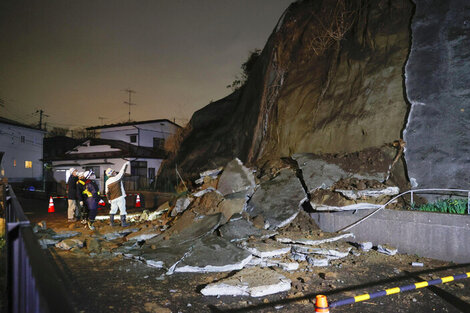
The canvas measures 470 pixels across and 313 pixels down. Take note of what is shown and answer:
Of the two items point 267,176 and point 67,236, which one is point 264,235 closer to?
point 267,176

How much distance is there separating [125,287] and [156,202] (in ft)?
33.2

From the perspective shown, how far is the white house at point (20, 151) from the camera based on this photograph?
35.1 metres

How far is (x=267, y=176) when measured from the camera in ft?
30.3

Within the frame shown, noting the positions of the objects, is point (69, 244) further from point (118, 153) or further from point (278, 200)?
point (118, 153)

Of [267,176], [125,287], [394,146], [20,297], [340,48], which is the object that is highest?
[340,48]

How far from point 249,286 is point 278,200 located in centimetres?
359

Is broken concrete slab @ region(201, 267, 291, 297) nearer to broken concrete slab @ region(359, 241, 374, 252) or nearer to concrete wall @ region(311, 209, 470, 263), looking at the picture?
broken concrete slab @ region(359, 241, 374, 252)

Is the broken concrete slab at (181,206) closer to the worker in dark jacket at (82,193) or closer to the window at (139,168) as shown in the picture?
the worker in dark jacket at (82,193)

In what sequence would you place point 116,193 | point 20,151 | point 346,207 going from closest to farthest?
point 346,207 → point 116,193 → point 20,151

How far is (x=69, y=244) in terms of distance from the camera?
22.9 ft

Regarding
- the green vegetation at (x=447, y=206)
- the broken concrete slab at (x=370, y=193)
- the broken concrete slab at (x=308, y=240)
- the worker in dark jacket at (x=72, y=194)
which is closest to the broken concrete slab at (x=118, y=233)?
the worker in dark jacket at (x=72, y=194)

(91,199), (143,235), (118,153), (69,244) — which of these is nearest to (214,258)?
(143,235)

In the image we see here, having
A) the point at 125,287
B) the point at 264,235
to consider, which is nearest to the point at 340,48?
the point at 264,235

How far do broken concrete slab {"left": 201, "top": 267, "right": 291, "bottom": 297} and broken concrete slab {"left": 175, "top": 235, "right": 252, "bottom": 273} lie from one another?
2.17 feet
